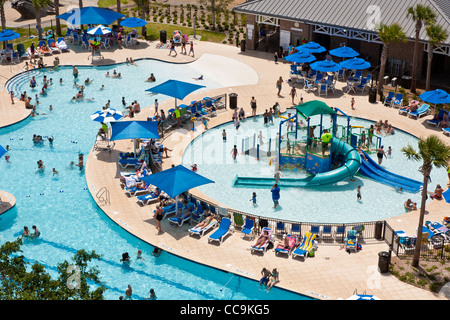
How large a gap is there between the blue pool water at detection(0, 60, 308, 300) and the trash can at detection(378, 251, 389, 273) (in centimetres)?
398

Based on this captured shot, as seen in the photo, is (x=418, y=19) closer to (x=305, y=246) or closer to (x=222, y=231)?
(x=305, y=246)

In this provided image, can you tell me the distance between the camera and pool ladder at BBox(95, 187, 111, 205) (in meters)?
32.7

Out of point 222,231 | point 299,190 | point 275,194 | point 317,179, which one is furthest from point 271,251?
point 317,179

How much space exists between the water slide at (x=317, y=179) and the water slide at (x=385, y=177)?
1.11 m

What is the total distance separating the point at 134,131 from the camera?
3575cm

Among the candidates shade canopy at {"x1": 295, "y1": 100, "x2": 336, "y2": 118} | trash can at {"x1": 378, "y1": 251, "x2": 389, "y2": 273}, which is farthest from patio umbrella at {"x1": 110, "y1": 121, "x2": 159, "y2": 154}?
trash can at {"x1": 378, "y1": 251, "x2": 389, "y2": 273}

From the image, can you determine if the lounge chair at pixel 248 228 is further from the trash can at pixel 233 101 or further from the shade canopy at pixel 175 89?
the trash can at pixel 233 101

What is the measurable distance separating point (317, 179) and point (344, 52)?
58.7 feet

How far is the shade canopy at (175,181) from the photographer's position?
30.1 metres

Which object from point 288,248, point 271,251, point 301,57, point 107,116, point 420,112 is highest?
point 301,57

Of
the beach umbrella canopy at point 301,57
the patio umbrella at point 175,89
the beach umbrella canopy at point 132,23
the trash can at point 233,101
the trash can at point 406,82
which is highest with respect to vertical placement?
the beach umbrella canopy at point 132,23

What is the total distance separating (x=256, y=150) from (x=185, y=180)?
9.62 metres

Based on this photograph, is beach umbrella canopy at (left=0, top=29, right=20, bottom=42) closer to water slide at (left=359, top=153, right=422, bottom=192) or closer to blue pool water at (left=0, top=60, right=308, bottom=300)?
blue pool water at (left=0, top=60, right=308, bottom=300)

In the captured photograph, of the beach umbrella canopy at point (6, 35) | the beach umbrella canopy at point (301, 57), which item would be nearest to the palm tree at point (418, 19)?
the beach umbrella canopy at point (301, 57)
